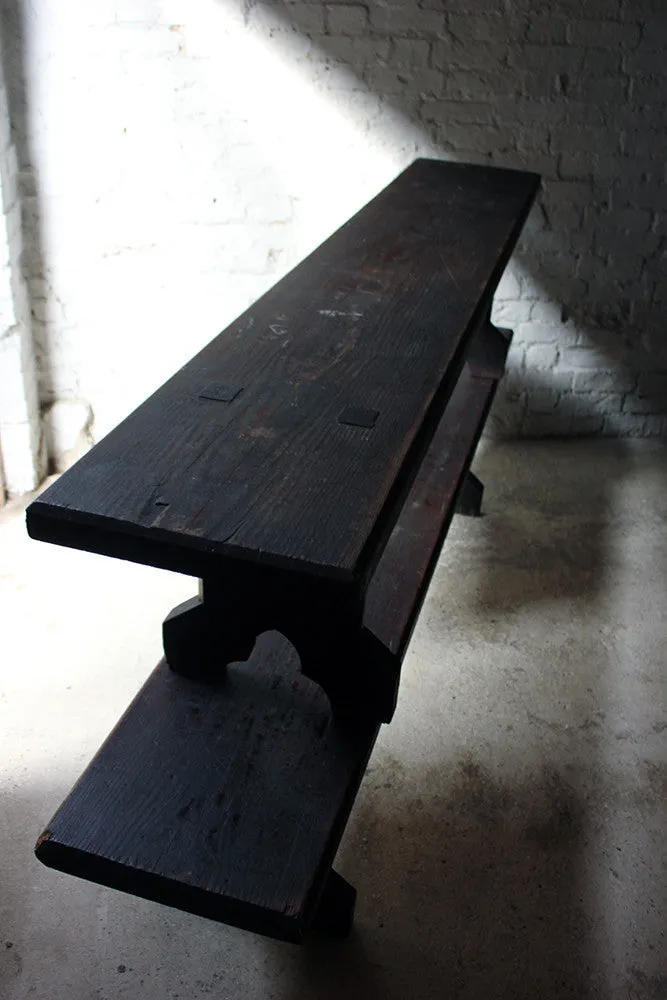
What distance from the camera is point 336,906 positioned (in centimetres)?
171

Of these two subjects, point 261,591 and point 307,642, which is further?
point 307,642

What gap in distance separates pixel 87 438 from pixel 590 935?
2.38m

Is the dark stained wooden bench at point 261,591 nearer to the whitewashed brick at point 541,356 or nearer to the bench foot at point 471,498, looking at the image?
the bench foot at point 471,498

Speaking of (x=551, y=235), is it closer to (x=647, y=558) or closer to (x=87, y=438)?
(x=647, y=558)

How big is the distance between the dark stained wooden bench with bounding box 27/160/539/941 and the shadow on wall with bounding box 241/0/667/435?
4.43 ft

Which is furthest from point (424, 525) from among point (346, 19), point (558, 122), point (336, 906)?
point (346, 19)

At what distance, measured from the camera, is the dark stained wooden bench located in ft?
4.16

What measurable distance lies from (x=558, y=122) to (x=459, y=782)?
2003mm

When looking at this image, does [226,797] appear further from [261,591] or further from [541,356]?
[541,356]

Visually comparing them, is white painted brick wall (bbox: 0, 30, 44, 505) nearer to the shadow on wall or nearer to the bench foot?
the shadow on wall

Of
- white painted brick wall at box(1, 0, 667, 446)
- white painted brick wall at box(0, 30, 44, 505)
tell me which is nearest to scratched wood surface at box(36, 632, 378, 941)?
white painted brick wall at box(0, 30, 44, 505)

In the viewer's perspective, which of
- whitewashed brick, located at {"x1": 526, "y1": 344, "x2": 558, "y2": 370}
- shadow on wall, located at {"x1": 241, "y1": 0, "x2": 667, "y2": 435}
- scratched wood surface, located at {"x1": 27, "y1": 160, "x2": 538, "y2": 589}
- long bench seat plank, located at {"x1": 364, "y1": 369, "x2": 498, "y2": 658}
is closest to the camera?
scratched wood surface, located at {"x1": 27, "y1": 160, "x2": 538, "y2": 589}

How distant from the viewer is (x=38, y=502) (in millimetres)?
1283

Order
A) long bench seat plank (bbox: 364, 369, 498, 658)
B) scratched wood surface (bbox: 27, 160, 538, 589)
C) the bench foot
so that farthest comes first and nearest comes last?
the bench foot → long bench seat plank (bbox: 364, 369, 498, 658) → scratched wood surface (bbox: 27, 160, 538, 589)
